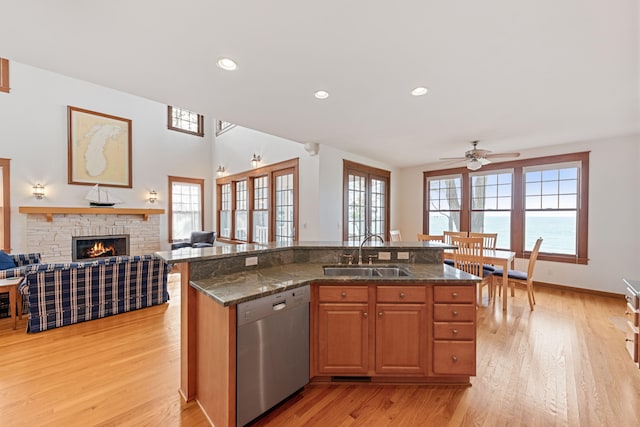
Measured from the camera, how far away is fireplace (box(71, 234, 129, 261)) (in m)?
6.03

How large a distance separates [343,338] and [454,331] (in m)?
0.86

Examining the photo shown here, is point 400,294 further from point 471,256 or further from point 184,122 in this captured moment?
point 184,122

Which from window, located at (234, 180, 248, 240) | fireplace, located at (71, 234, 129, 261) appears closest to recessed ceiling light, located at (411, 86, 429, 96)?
window, located at (234, 180, 248, 240)

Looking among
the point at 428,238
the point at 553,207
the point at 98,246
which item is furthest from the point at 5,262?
the point at 553,207

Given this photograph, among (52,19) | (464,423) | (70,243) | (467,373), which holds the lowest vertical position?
(464,423)

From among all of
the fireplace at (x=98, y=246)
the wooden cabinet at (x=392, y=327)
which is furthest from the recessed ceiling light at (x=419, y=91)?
the fireplace at (x=98, y=246)

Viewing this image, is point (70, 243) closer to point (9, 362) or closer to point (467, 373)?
point (9, 362)

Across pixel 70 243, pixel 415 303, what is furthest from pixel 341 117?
pixel 70 243

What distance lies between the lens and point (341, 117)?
3328 mm

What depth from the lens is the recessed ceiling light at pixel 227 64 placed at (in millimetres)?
2079

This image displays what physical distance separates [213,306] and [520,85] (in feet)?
10.4

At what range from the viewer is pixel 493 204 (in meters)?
5.43

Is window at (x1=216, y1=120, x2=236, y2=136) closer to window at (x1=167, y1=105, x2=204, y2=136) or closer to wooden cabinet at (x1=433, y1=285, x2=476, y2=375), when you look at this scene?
window at (x1=167, y1=105, x2=204, y2=136)

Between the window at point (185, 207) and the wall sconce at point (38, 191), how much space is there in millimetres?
2474
